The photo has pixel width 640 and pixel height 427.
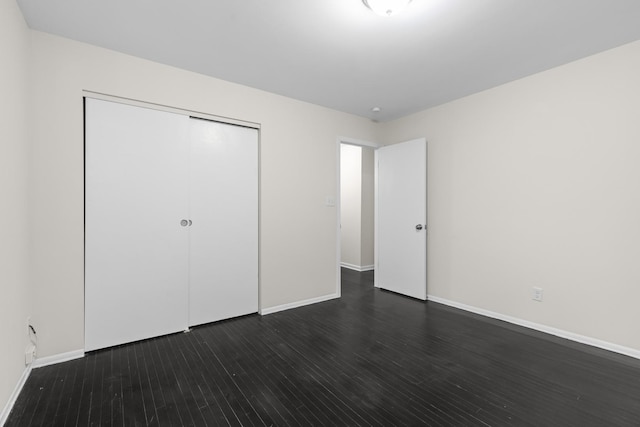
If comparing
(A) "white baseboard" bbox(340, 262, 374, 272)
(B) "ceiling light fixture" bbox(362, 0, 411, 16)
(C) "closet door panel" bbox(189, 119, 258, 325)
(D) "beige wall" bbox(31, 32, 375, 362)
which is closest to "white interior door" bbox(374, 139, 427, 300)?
(D) "beige wall" bbox(31, 32, 375, 362)

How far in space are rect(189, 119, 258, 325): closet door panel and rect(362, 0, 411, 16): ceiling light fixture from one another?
1914mm

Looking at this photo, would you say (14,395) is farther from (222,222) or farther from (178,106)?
(178,106)

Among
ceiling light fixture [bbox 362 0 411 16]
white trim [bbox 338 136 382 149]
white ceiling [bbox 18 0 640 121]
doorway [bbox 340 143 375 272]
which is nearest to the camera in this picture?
ceiling light fixture [bbox 362 0 411 16]

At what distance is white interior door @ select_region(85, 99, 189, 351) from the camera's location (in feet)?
8.07

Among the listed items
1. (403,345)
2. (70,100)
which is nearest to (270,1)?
(70,100)

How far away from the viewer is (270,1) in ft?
6.28

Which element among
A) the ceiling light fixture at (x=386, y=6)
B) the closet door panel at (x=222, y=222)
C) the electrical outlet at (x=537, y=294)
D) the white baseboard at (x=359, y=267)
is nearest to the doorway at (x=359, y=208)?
the white baseboard at (x=359, y=267)

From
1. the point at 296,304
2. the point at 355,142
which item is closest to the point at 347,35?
the point at 355,142

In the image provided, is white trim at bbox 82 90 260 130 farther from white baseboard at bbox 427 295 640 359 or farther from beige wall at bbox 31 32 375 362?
white baseboard at bbox 427 295 640 359

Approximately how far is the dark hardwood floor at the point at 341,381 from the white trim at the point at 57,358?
67 mm

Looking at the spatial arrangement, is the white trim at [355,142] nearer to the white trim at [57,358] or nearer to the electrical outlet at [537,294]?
the electrical outlet at [537,294]

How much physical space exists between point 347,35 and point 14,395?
3.35 m

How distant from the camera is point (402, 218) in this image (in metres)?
4.11

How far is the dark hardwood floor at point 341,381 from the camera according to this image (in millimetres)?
1703
